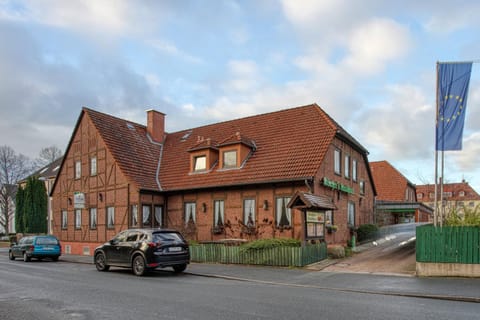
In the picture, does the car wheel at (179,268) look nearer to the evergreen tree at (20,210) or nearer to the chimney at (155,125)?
the chimney at (155,125)

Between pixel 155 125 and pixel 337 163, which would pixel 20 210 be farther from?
pixel 337 163

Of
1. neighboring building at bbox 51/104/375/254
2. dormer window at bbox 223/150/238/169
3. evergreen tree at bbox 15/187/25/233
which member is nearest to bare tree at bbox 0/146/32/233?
evergreen tree at bbox 15/187/25/233

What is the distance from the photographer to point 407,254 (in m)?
19.7

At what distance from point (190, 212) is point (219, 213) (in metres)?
2.39

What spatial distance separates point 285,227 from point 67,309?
42.6 feet

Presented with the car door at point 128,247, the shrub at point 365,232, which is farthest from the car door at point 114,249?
the shrub at point 365,232

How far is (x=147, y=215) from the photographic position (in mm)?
25406

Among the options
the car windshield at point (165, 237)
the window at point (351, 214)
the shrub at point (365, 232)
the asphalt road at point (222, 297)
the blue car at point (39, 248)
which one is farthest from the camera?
the shrub at point (365, 232)

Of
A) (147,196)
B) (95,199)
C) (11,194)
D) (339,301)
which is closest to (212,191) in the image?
(147,196)

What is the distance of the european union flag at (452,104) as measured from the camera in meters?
14.8

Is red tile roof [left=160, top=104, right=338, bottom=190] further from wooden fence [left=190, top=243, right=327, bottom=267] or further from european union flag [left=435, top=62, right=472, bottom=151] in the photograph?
european union flag [left=435, top=62, right=472, bottom=151]

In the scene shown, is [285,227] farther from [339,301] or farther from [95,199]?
[95,199]

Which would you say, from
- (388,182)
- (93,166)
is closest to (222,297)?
(93,166)

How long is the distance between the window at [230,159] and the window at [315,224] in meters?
6.58
